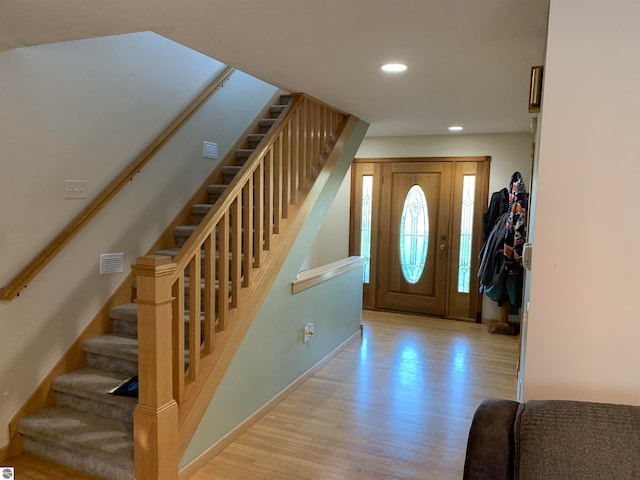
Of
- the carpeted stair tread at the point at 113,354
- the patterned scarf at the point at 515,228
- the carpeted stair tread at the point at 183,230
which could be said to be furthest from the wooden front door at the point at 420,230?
the carpeted stair tread at the point at 113,354

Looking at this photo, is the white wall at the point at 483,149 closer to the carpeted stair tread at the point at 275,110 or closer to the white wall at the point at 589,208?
the carpeted stair tread at the point at 275,110

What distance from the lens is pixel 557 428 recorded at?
4.20 ft

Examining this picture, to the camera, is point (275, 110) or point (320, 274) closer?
point (320, 274)

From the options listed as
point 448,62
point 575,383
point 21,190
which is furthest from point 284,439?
point 448,62

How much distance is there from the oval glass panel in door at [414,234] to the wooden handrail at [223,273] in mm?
2105

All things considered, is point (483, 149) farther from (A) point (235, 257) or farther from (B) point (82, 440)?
(B) point (82, 440)

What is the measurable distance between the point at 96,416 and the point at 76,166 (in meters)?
1.46

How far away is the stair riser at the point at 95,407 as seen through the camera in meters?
2.66

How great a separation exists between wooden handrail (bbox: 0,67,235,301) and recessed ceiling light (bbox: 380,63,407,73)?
1660mm

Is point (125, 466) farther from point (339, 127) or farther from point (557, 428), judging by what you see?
point (339, 127)

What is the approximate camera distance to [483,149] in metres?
5.60

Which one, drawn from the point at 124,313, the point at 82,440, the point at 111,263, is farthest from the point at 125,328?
the point at 82,440

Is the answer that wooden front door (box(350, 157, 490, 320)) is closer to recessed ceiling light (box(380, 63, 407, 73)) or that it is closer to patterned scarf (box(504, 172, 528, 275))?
patterned scarf (box(504, 172, 528, 275))

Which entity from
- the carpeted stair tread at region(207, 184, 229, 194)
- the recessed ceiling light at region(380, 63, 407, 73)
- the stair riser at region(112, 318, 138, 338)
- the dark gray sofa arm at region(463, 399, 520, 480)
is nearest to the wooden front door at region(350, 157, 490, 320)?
the carpeted stair tread at region(207, 184, 229, 194)
